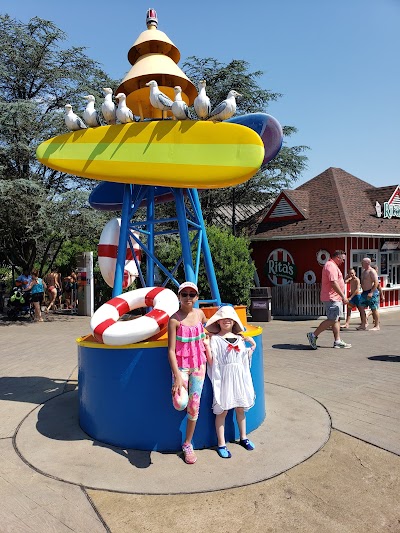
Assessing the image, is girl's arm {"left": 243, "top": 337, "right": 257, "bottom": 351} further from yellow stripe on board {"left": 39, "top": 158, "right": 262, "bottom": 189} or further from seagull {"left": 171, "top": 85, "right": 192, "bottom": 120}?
seagull {"left": 171, "top": 85, "right": 192, "bottom": 120}

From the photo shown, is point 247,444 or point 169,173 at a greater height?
point 169,173

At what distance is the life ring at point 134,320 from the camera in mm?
4234

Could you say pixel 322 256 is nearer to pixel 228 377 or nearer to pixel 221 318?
pixel 221 318

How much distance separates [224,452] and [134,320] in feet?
4.83

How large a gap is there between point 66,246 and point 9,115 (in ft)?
30.2

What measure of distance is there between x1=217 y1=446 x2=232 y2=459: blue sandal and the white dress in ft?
1.03

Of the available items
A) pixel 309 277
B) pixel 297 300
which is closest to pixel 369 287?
pixel 297 300

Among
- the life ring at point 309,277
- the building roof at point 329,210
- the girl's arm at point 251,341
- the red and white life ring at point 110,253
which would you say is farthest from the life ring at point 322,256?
the girl's arm at point 251,341

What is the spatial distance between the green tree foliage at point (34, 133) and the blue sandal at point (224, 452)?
11006mm

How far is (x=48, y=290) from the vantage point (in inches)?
691

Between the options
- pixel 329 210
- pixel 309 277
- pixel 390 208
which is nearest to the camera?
pixel 309 277

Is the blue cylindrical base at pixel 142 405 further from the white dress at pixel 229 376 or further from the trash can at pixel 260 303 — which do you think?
the trash can at pixel 260 303

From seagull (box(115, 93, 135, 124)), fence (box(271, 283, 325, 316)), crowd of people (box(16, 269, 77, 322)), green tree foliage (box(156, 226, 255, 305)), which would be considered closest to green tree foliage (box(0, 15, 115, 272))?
crowd of people (box(16, 269, 77, 322))

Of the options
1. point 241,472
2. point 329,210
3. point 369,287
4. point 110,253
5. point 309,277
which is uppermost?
point 329,210
